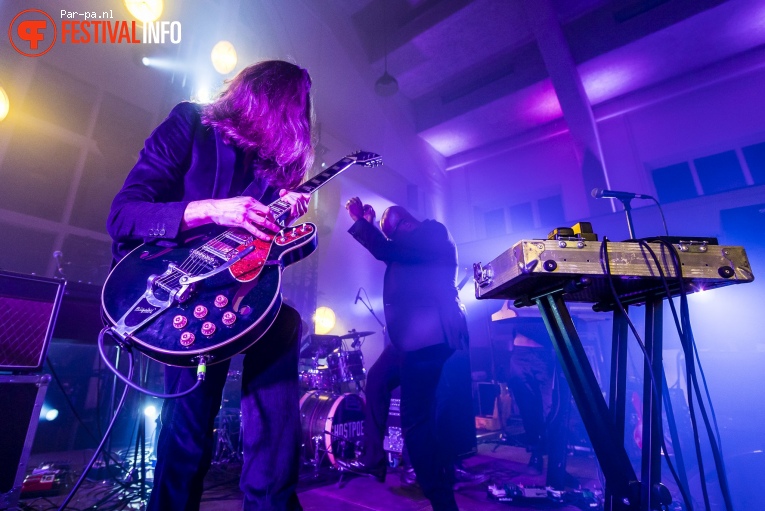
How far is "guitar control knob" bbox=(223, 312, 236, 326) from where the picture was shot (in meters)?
1.05

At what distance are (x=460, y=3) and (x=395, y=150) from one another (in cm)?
335

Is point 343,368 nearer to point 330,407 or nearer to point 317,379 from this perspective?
point 317,379

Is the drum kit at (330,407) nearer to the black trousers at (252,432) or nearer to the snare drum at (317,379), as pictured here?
the snare drum at (317,379)

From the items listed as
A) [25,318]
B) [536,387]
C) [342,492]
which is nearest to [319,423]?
[342,492]

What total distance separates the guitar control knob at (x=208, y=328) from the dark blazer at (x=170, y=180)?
1.04 feet

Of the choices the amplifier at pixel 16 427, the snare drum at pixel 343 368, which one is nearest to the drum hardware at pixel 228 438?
the snare drum at pixel 343 368

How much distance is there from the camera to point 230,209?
3.92ft

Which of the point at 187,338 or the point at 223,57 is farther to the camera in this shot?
the point at 223,57

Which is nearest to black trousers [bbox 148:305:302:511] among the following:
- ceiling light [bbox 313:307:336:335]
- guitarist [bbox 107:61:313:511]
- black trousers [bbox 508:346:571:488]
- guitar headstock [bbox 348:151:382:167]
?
guitarist [bbox 107:61:313:511]

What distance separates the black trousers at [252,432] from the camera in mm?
1034

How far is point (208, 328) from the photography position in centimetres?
103

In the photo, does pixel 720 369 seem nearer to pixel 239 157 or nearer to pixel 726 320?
pixel 726 320

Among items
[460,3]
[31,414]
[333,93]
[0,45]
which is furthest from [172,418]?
[460,3]

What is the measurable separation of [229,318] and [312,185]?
30.3 inches
